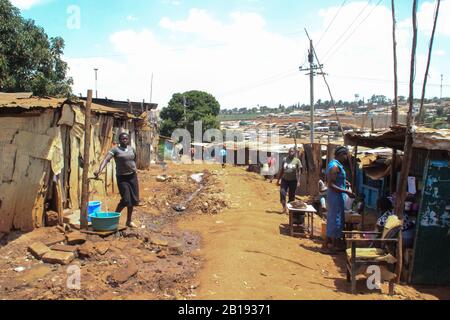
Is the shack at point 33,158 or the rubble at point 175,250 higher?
the shack at point 33,158

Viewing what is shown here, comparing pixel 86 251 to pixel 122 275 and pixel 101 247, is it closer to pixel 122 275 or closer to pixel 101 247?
pixel 101 247

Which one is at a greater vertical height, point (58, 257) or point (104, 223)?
point (104, 223)

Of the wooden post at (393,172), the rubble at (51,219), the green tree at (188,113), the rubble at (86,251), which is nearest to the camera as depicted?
the rubble at (86,251)

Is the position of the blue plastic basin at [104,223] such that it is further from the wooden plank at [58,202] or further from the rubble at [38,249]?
the wooden plank at [58,202]

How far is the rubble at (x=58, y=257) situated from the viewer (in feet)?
18.0

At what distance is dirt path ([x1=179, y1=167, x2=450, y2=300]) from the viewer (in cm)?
501

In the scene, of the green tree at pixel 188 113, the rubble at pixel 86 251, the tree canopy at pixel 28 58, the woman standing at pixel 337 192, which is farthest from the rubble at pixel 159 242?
the green tree at pixel 188 113

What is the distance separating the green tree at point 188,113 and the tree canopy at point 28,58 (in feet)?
85.6

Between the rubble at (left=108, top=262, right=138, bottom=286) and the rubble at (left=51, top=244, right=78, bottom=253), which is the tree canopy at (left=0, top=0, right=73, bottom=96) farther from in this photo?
the rubble at (left=108, top=262, right=138, bottom=286)

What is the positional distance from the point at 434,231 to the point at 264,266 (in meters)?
2.55

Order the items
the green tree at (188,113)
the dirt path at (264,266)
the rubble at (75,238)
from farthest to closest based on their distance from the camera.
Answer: the green tree at (188,113)
the rubble at (75,238)
the dirt path at (264,266)

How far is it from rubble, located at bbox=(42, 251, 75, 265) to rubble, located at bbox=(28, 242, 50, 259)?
0.39 ft

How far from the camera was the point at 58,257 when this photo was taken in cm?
551

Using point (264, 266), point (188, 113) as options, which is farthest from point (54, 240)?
point (188, 113)
